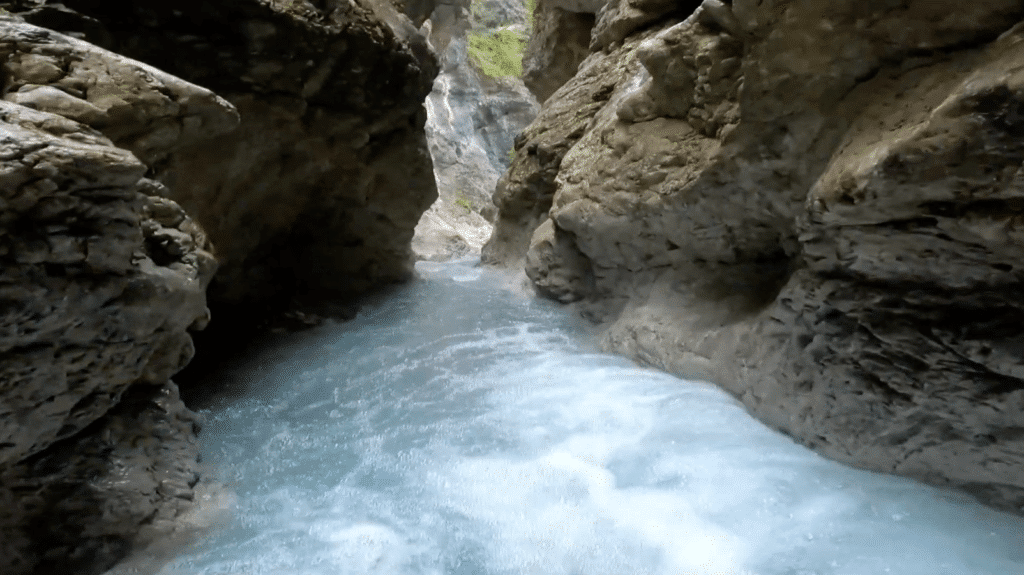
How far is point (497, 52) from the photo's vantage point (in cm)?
2512

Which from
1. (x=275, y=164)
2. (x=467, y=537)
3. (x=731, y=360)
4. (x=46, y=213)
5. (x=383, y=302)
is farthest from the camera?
(x=383, y=302)

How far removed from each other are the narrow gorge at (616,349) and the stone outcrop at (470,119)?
1495 centimetres

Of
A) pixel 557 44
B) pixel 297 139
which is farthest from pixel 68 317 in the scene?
pixel 557 44

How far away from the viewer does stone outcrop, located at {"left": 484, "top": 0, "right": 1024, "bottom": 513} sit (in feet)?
8.66

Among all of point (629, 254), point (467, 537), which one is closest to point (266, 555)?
point (467, 537)

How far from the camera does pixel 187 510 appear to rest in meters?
3.03

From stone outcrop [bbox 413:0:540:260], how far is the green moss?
0.27m

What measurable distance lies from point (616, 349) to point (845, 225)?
9.05 feet

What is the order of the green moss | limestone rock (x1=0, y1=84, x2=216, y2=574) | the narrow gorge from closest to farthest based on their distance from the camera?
1. limestone rock (x1=0, y1=84, x2=216, y2=574)
2. the narrow gorge
3. the green moss

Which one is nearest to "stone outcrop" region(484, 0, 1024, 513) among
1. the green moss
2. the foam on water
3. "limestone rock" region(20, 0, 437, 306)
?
the foam on water

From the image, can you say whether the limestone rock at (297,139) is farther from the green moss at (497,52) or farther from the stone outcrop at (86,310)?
the green moss at (497,52)

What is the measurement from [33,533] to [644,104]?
5.62 metres

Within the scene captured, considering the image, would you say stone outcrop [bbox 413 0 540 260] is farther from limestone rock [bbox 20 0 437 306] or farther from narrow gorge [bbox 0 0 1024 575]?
narrow gorge [bbox 0 0 1024 575]

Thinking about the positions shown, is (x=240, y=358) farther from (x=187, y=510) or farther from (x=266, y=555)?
(x=266, y=555)
